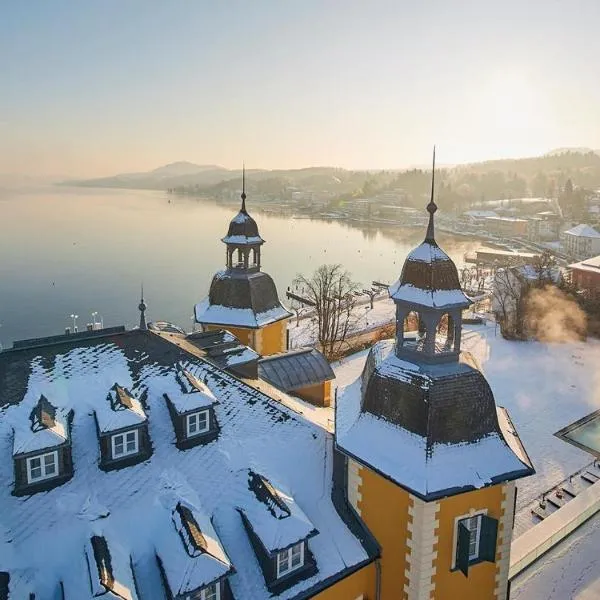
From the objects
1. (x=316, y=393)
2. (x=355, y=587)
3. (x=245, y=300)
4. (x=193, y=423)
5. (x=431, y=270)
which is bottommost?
(x=355, y=587)

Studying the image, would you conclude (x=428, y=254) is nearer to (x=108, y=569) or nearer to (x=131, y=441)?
(x=131, y=441)

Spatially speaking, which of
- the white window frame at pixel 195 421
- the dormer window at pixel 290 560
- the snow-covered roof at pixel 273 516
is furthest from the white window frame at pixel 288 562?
the white window frame at pixel 195 421

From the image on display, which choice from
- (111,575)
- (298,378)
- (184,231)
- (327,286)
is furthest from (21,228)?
(111,575)

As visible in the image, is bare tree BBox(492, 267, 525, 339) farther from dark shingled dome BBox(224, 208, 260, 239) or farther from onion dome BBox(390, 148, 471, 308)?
onion dome BBox(390, 148, 471, 308)

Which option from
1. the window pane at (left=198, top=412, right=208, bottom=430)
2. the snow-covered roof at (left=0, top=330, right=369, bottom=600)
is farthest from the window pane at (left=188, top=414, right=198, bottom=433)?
the snow-covered roof at (left=0, top=330, right=369, bottom=600)

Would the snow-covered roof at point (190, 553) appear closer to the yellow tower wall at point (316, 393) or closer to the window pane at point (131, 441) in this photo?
the window pane at point (131, 441)

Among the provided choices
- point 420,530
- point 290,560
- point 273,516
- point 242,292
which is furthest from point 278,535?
point 242,292

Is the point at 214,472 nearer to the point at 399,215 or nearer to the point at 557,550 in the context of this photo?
the point at 557,550
